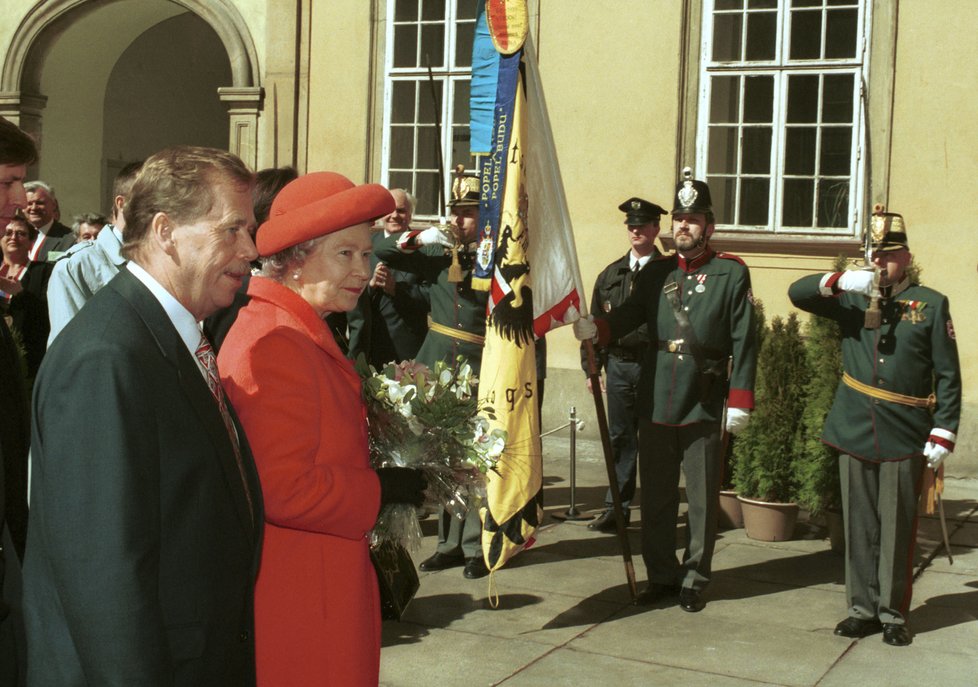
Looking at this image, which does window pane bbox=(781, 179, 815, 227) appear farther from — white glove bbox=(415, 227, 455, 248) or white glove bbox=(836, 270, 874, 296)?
white glove bbox=(836, 270, 874, 296)

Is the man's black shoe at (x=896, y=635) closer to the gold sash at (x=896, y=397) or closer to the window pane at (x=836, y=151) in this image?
the gold sash at (x=896, y=397)

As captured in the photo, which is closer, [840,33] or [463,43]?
[840,33]

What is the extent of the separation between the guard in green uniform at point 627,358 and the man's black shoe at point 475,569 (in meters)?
1.62

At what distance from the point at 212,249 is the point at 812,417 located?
5639 millimetres

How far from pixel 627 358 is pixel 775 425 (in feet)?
3.77

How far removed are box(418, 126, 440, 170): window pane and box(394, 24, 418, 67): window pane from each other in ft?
2.17

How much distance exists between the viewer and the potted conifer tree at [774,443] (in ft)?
24.5

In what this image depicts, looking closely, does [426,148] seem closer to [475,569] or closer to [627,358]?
[627,358]

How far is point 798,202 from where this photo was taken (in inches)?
422

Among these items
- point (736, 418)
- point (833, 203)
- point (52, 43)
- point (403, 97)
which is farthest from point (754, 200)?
point (52, 43)

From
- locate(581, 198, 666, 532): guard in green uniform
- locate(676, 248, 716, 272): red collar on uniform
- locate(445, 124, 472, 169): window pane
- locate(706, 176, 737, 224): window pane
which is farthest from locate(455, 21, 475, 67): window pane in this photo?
locate(676, 248, 716, 272): red collar on uniform

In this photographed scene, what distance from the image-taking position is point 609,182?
35.8ft

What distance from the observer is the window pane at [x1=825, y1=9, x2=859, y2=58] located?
1040 cm

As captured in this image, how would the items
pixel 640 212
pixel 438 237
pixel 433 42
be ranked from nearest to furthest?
pixel 438 237
pixel 640 212
pixel 433 42
